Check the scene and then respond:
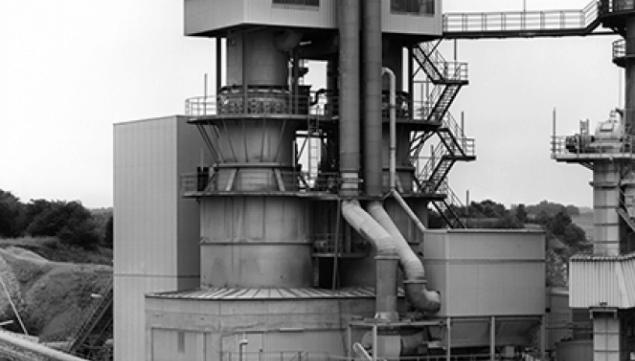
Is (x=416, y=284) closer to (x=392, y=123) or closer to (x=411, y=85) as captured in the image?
(x=392, y=123)

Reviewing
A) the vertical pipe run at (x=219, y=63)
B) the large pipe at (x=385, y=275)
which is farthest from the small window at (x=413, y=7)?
the large pipe at (x=385, y=275)

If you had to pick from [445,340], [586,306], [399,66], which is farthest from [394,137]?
[586,306]

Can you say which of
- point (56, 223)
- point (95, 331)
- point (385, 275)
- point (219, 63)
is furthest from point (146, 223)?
point (56, 223)

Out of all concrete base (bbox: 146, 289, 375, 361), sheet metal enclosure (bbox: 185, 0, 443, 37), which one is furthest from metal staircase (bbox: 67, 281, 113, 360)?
sheet metal enclosure (bbox: 185, 0, 443, 37)

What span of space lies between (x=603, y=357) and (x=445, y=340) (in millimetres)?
9399

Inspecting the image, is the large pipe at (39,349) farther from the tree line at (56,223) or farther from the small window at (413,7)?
the tree line at (56,223)

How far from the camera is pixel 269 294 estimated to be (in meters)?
65.4

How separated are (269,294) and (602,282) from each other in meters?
16.0

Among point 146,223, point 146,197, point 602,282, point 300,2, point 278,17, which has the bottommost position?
point 602,282

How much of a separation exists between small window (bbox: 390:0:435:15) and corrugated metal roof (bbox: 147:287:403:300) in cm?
1264

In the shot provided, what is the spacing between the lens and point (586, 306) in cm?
5559

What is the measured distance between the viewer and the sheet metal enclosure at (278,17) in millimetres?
65812

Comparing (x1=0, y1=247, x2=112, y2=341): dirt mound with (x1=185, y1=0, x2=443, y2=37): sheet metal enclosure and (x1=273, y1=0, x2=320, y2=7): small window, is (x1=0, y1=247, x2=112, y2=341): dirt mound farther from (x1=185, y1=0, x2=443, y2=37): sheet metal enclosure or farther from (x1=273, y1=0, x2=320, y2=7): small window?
(x1=273, y1=0, x2=320, y2=7): small window

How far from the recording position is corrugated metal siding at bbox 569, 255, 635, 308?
5491 cm
